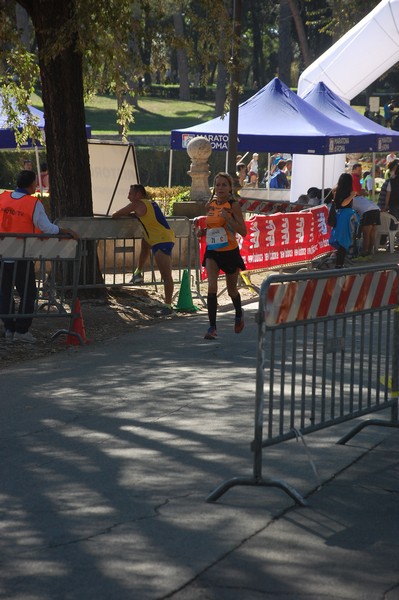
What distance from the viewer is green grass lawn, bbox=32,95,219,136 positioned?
7026 cm

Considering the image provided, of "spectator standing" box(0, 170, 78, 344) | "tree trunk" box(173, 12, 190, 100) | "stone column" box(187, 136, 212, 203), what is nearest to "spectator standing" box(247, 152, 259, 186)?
"stone column" box(187, 136, 212, 203)

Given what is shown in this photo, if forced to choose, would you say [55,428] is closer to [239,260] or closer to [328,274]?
[328,274]

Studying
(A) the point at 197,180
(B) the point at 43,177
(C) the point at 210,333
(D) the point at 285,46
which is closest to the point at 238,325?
(C) the point at 210,333

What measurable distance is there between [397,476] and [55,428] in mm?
2503

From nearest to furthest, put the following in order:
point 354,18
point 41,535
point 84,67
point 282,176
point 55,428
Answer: point 41,535
point 55,428
point 84,67
point 282,176
point 354,18

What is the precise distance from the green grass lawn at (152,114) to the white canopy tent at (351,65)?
3743 centimetres

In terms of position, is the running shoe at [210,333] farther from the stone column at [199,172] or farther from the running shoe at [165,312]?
the stone column at [199,172]

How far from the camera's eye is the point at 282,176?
34.1m

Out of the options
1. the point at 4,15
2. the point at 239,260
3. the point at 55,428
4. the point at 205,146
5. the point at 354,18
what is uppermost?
the point at 354,18

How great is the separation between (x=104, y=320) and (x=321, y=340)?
669 centimetres

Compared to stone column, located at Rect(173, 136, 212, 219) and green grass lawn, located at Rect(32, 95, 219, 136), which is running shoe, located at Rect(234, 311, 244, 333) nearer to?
stone column, located at Rect(173, 136, 212, 219)

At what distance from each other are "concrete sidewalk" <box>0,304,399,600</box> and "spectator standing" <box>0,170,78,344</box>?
2154 millimetres

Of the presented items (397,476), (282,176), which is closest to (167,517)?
(397,476)

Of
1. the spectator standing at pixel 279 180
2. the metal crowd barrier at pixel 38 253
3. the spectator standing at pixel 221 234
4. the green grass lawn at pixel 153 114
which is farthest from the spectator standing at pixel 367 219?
the green grass lawn at pixel 153 114
